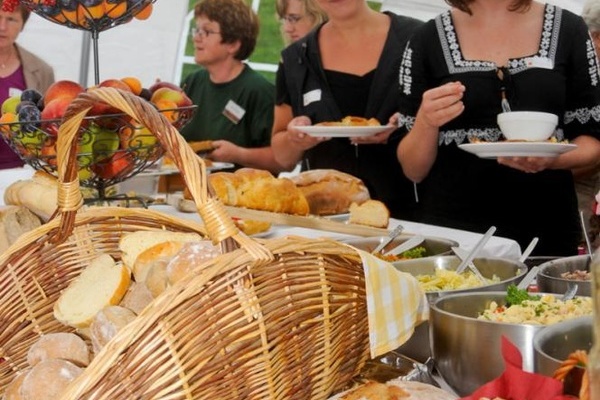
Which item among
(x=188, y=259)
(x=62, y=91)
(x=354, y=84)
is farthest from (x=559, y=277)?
(x=354, y=84)

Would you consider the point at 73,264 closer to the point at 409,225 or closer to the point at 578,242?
the point at 409,225

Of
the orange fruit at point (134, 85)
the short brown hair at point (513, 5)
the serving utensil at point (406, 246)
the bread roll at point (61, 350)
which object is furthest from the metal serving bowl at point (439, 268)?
the short brown hair at point (513, 5)

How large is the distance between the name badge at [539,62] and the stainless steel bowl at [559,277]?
0.89 meters

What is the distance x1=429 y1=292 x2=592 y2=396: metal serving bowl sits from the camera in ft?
2.77

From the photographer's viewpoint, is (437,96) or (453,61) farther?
(453,61)

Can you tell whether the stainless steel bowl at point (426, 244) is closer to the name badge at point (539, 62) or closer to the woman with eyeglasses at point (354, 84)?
the name badge at point (539, 62)

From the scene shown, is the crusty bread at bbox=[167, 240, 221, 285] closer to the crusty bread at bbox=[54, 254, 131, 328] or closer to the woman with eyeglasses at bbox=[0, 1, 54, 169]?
the crusty bread at bbox=[54, 254, 131, 328]

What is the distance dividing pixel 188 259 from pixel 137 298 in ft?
0.39

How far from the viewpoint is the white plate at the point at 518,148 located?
169 cm

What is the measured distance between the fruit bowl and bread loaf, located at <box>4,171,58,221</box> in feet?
1.00

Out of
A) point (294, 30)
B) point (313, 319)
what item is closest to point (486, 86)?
point (313, 319)

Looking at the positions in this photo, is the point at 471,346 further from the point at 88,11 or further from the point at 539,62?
the point at 539,62

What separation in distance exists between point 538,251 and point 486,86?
0.46 m

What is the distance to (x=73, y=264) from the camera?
110cm
